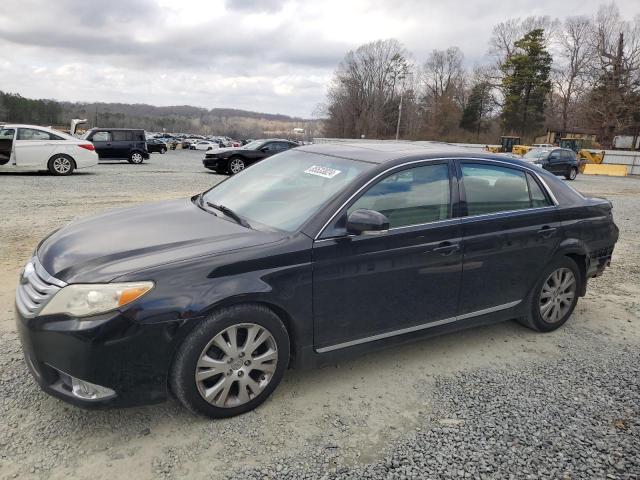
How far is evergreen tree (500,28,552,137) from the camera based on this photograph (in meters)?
64.9

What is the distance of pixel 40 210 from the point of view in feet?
28.7

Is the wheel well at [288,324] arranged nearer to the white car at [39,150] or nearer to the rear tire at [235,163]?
the white car at [39,150]

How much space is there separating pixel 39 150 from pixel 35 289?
1343 cm

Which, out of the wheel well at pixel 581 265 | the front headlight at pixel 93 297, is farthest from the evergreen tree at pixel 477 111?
the front headlight at pixel 93 297

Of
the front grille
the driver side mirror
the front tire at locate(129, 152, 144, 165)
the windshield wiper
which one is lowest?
the front tire at locate(129, 152, 144, 165)

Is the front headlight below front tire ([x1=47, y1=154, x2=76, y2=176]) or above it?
above

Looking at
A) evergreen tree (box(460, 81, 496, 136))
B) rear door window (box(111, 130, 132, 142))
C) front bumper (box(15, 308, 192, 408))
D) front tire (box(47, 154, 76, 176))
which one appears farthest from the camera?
evergreen tree (box(460, 81, 496, 136))

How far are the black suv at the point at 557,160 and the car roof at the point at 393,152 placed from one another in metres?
20.1

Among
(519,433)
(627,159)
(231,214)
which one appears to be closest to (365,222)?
(231,214)

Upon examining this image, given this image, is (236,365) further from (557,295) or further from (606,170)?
(606,170)

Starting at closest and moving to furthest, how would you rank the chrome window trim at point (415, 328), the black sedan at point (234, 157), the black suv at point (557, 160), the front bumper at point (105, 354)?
the front bumper at point (105, 354)
the chrome window trim at point (415, 328)
the black sedan at point (234, 157)
the black suv at point (557, 160)

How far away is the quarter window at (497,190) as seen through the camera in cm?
369

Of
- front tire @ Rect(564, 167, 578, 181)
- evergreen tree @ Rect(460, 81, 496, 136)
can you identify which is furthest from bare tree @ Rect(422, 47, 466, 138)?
front tire @ Rect(564, 167, 578, 181)

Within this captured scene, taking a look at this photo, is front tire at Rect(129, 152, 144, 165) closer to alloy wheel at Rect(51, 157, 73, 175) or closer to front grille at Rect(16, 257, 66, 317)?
alloy wheel at Rect(51, 157, 73, 175)
